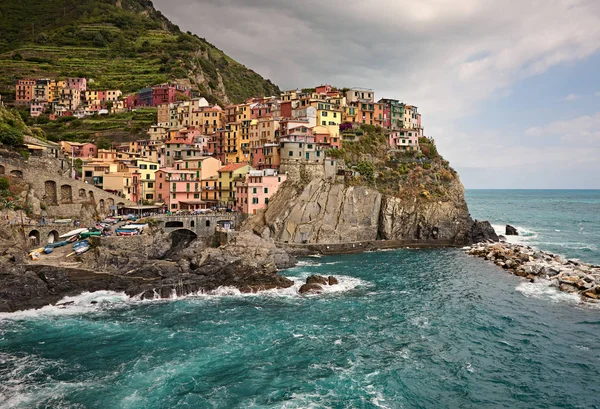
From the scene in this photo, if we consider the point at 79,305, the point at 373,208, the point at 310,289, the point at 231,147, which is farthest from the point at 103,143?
the point at 310,289

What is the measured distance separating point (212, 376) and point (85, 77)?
136574mm

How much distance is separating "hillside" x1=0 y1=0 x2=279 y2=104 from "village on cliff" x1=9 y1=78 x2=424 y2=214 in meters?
25.8

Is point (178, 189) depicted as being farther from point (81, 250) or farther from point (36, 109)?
point (36, 109)

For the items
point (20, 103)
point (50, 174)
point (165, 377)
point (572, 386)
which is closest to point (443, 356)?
point (572, 386)

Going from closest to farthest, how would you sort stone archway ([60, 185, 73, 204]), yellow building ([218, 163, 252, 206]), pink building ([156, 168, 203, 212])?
stone archway ([60, 185, 73, 204])
pink building ([156, 168, 203, 212])
yellow building ([218, 163, 252, 206])

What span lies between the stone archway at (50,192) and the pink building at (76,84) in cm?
7820

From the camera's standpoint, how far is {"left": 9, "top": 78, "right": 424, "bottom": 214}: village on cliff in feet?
236

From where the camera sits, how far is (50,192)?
60.6 meters

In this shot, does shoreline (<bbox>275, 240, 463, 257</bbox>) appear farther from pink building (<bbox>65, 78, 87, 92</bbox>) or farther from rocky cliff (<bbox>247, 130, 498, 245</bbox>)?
pink building (<bbox>65, 78, 87, 92</bbox>)

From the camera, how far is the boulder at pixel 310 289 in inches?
1767

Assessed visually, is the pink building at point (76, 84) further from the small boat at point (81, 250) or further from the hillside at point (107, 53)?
the small boat at point (81, 250)

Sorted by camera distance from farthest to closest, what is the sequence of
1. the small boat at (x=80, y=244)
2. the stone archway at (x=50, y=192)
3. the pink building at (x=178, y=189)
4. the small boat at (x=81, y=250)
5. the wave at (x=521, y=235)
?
the wave at (x=521, y=235)
the pink building at (x=178, y=189)
the stone archway at (x=50, y=192)
the small boat at (x=80, y=244)
the small boat at (x=81, y=250)

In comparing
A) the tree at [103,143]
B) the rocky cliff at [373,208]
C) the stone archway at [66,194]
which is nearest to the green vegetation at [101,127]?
the tree at [103,143]

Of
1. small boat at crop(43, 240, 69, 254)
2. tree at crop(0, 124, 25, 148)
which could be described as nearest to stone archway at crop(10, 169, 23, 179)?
tree at crop(0, 124, 25, 148)
